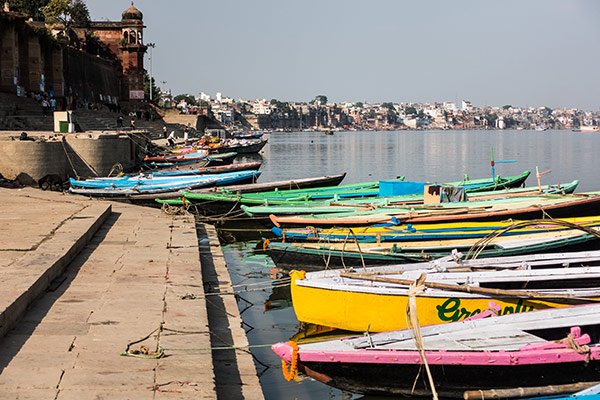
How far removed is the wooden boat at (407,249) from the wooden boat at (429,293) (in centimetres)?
316

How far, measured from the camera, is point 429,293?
9.74 meters

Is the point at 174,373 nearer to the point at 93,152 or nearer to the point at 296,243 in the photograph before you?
the point at 296,243

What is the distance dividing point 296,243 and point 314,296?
16.5ft

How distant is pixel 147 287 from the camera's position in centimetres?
995

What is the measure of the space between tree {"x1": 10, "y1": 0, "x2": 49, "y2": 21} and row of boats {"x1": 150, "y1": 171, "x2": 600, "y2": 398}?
181ft

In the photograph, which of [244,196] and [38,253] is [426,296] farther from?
[244,196]

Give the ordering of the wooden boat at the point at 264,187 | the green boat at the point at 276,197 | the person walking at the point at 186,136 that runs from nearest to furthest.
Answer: the green boat at the point at 276,197
the wooden boat at the point at 264,187
the person walking at the point at 186,136

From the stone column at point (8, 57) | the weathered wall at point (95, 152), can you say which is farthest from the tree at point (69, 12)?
the weathered wall at point (95, 152)

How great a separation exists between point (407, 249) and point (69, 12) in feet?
254

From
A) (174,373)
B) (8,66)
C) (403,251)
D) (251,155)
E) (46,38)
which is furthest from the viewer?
(251,155)

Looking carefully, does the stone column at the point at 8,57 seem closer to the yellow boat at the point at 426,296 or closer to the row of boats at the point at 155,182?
the row of boats at the point at 155,182

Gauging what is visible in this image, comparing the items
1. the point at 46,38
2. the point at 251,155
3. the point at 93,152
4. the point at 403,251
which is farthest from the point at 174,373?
the point at 251,155

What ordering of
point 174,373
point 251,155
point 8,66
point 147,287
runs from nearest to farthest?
1. point 174,373
2. point 147,287
3. point 8,66
4. point 251,155

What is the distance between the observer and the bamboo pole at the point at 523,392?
7.15m
